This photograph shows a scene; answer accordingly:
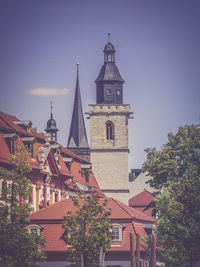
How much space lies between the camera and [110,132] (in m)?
124

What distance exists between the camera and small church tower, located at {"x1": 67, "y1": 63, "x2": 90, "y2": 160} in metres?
127

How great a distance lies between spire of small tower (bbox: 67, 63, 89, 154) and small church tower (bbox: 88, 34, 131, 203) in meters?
4.89

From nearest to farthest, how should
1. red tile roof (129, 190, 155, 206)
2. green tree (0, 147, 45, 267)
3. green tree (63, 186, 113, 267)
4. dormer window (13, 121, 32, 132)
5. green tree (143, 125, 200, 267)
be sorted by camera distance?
green tree (0, 147, 45, 267) → green tree (63, 186, 113, 267) → green tree (143, 125, 200, 267) → dormer window (13, 121, 32, 132) → red tile roof (129, 190, 155, 206)

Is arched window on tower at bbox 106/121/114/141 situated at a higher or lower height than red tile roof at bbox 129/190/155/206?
higher

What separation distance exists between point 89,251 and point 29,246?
25.5ft

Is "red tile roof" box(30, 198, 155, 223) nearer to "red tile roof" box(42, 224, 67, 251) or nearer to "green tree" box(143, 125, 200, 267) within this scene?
"red tile roof" box(42, 224, 67, 251)

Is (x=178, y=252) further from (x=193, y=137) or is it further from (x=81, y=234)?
(x=193, y=137)

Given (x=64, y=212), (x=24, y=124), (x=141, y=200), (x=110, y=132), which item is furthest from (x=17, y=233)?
(x=141, y=200)

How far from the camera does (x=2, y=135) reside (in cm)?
6231

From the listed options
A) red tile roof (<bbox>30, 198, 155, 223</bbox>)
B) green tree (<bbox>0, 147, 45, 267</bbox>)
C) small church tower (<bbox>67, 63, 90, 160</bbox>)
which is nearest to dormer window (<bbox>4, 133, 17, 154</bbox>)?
red tile roof (<bbox>30, 198, 155, 223</bbox>)

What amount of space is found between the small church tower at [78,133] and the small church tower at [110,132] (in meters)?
3.48

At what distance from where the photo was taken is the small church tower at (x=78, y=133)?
126688mm

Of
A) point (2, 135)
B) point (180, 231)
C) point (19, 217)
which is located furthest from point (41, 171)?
Answer: point (19, 217)

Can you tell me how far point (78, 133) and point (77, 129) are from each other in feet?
2.61
